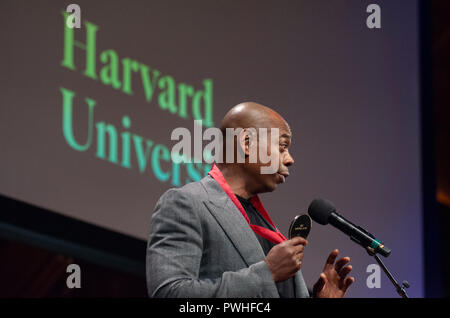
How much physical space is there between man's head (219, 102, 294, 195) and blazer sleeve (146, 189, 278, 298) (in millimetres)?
298

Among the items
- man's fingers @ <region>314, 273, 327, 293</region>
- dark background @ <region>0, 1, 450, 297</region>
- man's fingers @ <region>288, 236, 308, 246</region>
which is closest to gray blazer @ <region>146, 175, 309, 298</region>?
man's fingers @ <region>288, 236, 308, 246</region>

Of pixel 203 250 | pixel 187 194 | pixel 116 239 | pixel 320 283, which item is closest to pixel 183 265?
pixel 203 250

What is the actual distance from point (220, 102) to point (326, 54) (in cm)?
100

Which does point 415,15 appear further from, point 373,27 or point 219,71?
point 219,71

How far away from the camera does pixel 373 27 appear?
15.5ft

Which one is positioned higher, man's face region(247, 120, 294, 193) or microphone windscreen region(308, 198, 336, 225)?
man's face region(247, 120, 294, 193)

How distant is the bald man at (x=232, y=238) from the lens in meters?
1.74

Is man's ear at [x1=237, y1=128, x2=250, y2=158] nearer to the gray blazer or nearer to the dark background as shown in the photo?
the gray blazer

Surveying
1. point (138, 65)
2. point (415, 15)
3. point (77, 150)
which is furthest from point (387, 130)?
point (77, 150)

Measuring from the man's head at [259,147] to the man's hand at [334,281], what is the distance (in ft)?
1.07

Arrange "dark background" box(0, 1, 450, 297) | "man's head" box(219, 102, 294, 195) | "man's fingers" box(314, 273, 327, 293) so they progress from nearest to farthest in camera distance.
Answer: "man's fingers" box(314, 273, 327, 293) → "man's head" box(219, 102, 294, 195) → "dark background" box(0, 1, 450, 297)

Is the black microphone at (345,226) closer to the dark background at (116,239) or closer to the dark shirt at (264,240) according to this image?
the dark shirt at (264,240)

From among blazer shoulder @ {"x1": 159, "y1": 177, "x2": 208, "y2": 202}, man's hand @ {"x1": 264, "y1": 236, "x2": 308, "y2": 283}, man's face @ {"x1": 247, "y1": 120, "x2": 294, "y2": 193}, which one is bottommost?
man's hand @ {"x1": 264, "y1": 236, "x2": 308, "y2": 283}

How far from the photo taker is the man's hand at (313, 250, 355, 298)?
6.68 ft
